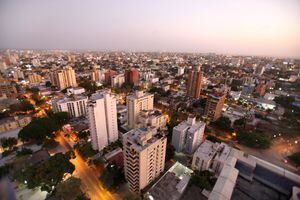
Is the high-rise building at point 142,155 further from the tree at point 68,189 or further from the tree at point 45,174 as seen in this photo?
the tree at point 45,174

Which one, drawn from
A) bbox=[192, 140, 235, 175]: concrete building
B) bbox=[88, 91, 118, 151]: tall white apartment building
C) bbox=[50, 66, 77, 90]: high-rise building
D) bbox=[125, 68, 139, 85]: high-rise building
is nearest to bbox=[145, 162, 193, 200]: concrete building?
bbox=[192, 140, 235, 175]: concrete building

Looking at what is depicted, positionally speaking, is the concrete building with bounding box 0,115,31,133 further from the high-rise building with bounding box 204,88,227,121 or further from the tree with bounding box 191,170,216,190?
the high-rise building with bounding box 204,88,227,121

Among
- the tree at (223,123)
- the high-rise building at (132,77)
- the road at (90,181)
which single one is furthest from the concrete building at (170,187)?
the high-rise building at (132,77)

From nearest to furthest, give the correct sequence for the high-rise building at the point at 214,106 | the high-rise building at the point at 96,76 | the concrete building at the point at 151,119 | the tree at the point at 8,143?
1. the tree at the point at 8,143
2. the concrete building at the point at 151,119
3. the high-rise building at the point at 214,106
4. the high-rise building at the point at 96,76

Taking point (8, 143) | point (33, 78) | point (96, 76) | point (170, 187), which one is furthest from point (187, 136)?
point (33, 78)

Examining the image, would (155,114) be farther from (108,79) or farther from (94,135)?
(108,79)

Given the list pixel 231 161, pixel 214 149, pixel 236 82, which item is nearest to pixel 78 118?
pixel 214 149
